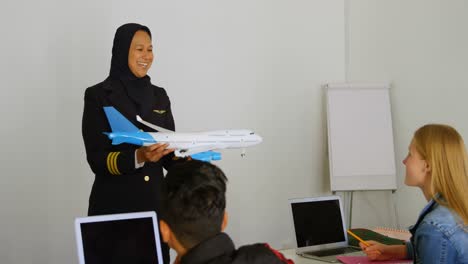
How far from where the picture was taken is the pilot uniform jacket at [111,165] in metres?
2.74

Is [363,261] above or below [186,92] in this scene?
below

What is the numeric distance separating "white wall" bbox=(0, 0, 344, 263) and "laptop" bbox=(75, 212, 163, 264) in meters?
2.11

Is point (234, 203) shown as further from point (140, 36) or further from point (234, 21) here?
point (140, 36)

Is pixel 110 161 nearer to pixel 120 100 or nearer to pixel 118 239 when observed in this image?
pixel 120 100

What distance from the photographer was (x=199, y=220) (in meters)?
1.47

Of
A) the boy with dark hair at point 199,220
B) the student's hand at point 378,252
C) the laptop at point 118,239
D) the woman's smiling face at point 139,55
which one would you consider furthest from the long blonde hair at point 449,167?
the woman's smiling face at point 139,55

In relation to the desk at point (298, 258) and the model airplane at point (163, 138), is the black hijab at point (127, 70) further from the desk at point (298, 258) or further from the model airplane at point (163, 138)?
the desk at point (298, 258)

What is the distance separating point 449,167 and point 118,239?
1.25 m

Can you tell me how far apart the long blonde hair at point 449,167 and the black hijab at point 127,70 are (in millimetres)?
1407

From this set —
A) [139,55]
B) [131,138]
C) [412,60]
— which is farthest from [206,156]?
[412,60]

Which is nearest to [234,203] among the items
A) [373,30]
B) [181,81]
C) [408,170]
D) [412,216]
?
[181,81]

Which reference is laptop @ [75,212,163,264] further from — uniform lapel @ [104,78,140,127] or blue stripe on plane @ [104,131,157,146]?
uniform lapel @ [104,78,140,127]

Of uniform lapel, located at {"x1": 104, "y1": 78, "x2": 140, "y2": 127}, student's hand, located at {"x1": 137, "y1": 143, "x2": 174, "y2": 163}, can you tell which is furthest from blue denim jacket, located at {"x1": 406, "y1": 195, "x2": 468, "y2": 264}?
uniform lapel, located at {"x1": 104, "y1": 78, "x2": 140, "y2": 127}

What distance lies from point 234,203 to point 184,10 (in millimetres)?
1669
